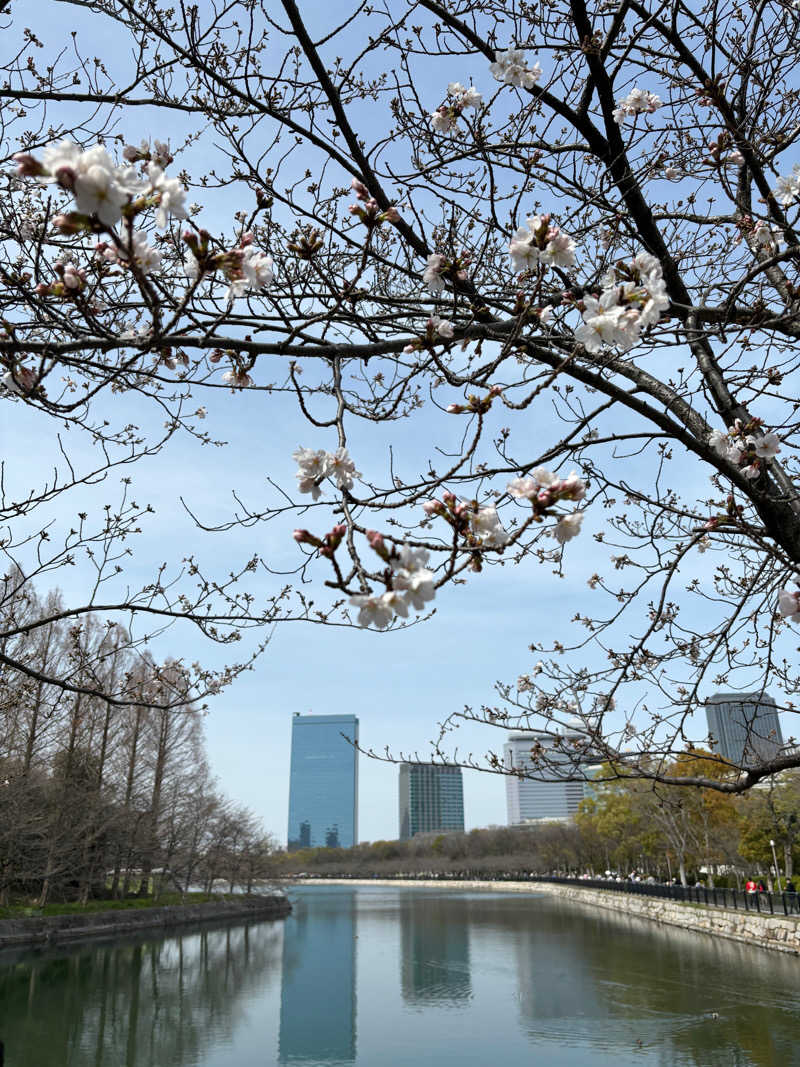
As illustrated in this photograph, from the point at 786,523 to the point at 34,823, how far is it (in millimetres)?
18731

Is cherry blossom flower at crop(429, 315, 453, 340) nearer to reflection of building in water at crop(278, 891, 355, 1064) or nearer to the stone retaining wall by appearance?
reflection of building in water at crop(278, 891, 355, 1064)

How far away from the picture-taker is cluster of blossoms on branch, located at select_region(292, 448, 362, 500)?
6.00ft

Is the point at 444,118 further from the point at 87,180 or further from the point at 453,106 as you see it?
the point at 87,180

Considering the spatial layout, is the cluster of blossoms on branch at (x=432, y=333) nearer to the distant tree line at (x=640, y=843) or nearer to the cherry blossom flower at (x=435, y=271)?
the cherry blossom flower at (x=435, y=271)

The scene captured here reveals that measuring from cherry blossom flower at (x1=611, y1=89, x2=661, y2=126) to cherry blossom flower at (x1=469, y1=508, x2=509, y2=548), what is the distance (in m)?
2.79

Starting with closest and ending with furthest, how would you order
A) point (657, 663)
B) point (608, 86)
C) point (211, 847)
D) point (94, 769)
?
point (608, 86)
point (657, 663)
point (94, 769)
point (211, 847)

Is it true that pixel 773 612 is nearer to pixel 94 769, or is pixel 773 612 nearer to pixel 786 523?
pixel 786 523

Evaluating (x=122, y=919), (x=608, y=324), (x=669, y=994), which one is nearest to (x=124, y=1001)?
(x=669, y=994)

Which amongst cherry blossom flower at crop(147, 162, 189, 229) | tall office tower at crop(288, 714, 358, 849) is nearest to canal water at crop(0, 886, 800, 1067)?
cherry blossom flower at crop(147, 162, 189, 229)

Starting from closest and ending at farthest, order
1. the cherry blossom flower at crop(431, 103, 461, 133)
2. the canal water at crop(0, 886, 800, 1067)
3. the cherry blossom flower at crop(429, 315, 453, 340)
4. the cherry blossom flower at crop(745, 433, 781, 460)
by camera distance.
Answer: the cherry blossom flower at crop(429, 315, 453, 340) → the cherry blossom flower at crop(745, 433, 781, 460) → the cherry blossom flower at crop(431, 103, 461, 133) → the canal water at crop(0, 886, 800, 1067)

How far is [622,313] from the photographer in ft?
6.47

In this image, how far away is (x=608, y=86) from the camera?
3.37 metres

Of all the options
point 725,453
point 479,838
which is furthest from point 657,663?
point 479,838

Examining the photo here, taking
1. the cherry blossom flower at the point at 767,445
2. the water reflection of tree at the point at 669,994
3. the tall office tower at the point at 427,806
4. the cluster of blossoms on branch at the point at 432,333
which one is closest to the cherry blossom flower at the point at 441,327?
A: the cluster of blossoms on branch at the point at 432,333
